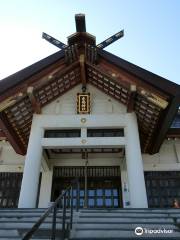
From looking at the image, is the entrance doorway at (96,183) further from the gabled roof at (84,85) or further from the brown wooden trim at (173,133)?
the brown wooden trim at (173,133)

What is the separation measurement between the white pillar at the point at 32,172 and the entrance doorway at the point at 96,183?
8.70 ft

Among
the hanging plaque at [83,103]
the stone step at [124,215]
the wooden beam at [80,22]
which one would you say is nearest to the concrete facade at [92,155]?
the hanging plaque at [83,103]

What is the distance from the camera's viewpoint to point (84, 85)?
11594 millimetres

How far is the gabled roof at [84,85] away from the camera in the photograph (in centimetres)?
920

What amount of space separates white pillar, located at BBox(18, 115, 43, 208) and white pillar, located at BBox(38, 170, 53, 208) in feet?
8.07

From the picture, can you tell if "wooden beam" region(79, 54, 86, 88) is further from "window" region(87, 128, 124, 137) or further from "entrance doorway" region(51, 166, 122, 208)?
"entrance doorway" region(51, 166, 122, 208)

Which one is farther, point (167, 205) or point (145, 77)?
point (167, 205)

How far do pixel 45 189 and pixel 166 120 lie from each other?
605 cm

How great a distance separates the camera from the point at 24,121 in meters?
11.0

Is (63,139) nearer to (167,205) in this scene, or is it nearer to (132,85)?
(132,85)

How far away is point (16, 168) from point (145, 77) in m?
7.12

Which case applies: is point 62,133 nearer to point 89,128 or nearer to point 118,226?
point 89,128

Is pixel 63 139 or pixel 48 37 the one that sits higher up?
pixel 48 37

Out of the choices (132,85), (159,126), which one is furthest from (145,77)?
(159,126)
